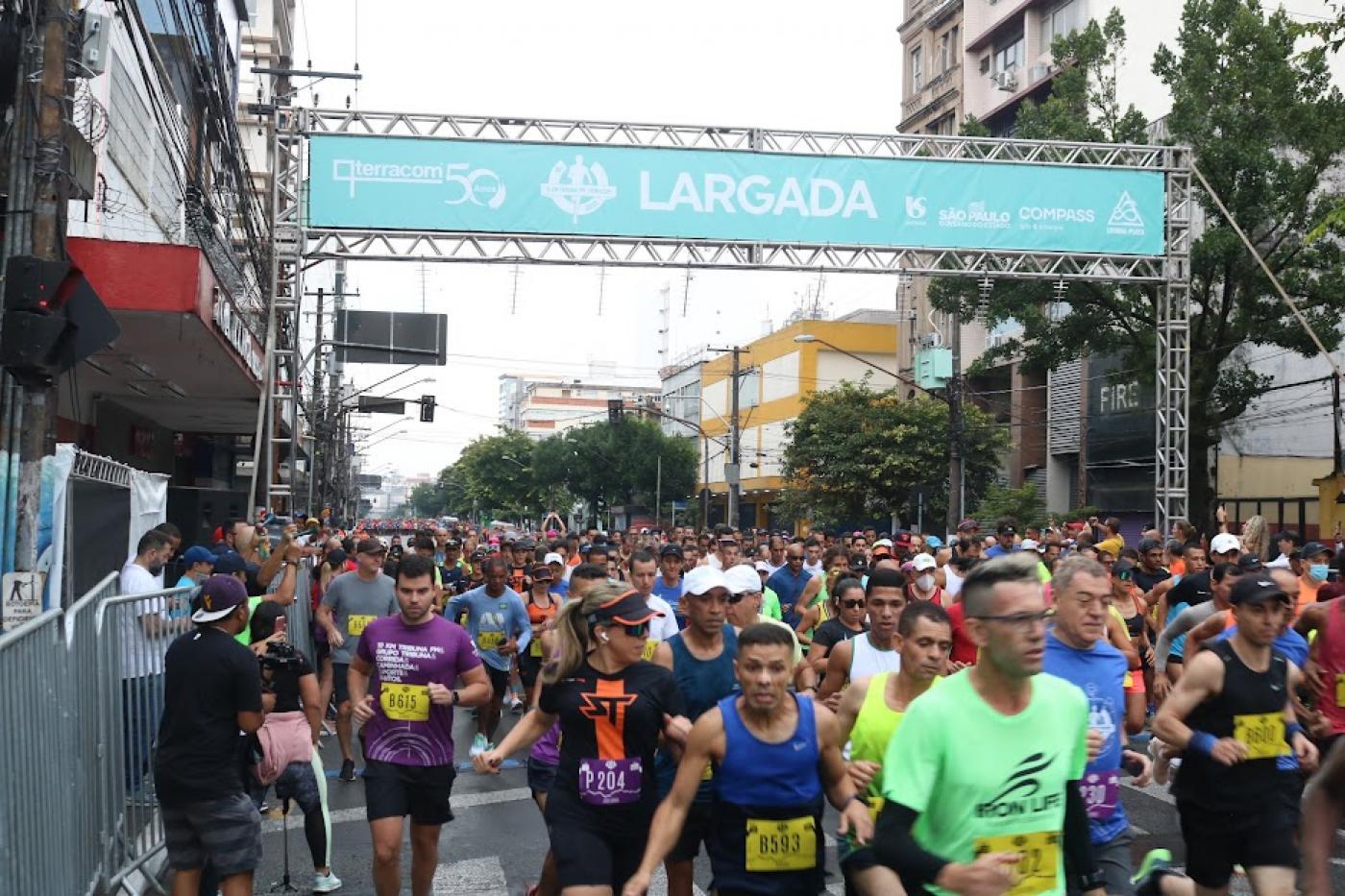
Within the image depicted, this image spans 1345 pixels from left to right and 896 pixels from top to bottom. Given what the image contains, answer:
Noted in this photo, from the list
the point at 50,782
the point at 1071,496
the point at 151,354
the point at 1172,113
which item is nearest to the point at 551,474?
the point at 1071,496

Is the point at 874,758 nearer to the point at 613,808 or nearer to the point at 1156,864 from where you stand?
the point at 613,808

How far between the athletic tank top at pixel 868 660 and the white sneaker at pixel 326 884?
10.0 feet

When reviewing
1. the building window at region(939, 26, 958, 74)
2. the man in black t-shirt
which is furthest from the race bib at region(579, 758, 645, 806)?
the building window at region(939, 26, 958, 74)

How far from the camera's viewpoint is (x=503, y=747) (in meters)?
5.42

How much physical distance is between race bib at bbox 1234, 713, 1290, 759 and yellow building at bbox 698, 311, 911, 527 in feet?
173

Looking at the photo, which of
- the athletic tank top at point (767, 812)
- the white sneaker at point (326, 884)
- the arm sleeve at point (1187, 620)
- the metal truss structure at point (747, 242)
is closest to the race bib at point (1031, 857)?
the athletic tank top at point (767, 812)

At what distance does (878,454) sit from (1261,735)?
3642 centimetres

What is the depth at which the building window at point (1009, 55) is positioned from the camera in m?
45.8

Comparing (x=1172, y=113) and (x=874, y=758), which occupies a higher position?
(x=1172, y=113)

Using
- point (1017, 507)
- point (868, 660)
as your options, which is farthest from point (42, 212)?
point (1017, 507)

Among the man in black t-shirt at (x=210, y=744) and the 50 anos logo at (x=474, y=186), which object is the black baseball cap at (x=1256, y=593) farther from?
the 50 anos logo at (x=474, y=186)

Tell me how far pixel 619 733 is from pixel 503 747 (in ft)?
1.47

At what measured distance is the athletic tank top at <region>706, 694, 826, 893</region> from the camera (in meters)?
4.79

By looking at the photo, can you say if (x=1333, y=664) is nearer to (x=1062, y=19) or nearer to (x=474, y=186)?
(x=474, y=186)
